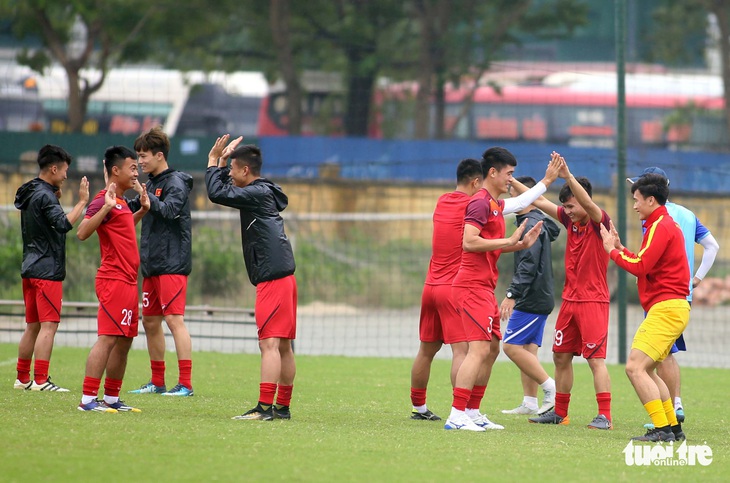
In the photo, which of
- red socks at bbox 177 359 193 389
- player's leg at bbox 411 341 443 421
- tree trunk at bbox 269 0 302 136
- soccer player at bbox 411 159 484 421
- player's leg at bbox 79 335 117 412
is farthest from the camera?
tree trunk at bbox 269 0 302 136

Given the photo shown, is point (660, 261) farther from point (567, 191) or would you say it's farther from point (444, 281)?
point (444, 281)

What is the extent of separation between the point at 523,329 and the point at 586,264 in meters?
1.02

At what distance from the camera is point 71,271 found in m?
19.5

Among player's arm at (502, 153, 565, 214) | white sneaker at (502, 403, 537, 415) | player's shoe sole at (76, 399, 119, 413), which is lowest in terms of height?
white sneaker at (502, 403, 537, 415)

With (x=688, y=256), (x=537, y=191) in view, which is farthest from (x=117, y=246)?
(x=688, y=256)

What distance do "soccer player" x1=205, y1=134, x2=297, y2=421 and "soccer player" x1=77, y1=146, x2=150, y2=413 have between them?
32.5 inches

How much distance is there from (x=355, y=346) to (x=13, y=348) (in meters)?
5.97

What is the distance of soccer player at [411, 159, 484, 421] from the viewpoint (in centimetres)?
835

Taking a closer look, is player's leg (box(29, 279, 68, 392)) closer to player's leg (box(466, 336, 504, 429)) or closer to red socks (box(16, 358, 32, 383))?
red socks (box(16, 358, 32, 383))

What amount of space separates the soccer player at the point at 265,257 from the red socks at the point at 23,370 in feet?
8.43

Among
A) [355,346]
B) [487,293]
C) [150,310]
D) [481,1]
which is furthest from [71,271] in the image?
[481,1]

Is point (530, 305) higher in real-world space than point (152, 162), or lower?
lower

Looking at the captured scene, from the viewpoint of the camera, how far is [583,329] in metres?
8.59

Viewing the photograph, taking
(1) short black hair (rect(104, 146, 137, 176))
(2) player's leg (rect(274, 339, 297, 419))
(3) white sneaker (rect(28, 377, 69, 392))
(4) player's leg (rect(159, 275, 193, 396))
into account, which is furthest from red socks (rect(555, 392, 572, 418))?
(3) white sneaker (rect(28, 377, 69, 392))
